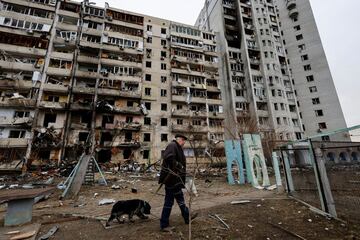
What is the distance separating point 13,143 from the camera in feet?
71.7

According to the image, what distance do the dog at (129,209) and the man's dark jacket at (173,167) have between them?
4.04ft

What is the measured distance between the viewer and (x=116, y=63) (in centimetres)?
2991

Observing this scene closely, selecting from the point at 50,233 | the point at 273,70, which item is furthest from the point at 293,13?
the point at 50,233

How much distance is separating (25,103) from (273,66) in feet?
142

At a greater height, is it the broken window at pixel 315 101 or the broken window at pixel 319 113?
the broken window at pixel 315 101

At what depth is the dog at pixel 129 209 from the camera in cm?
481

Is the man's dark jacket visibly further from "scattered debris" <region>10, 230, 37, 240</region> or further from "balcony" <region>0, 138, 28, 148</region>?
"balcony" <region>0, 138, 28, 148</region>

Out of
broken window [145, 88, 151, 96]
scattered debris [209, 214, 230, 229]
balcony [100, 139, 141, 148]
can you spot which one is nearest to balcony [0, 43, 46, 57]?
broken window [145, 88, 151, 96]

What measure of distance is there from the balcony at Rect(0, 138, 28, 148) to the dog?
24.6 meters

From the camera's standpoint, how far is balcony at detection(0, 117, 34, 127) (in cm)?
2250

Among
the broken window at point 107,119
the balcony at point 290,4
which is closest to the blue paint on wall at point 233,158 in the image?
the broken window at point 107,119

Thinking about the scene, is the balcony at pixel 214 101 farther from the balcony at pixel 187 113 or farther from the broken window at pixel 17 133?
the broken window at pixel 17 133

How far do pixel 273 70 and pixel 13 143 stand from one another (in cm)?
4448

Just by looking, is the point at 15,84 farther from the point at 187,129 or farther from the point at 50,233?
the point at 50,233
